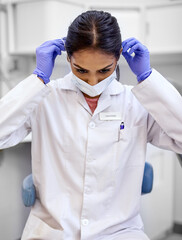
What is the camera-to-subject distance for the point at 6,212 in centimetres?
151

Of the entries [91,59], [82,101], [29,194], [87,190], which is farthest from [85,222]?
[91,59]

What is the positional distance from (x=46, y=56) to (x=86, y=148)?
1.18ft

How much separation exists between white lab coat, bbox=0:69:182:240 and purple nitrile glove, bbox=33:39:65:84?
0.04 metres

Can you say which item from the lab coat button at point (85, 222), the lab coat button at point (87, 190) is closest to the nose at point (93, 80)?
the lab coat button at point (87, 190)

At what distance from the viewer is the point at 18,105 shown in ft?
3.49

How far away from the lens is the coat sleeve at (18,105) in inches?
41.6

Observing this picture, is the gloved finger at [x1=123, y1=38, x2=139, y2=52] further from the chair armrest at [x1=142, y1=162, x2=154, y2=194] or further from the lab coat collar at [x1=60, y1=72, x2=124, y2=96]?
the chair armrest at [x1=142, y1=162, x2=154, y2=194]

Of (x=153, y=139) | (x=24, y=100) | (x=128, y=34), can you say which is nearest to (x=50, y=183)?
(x=24, y=100)

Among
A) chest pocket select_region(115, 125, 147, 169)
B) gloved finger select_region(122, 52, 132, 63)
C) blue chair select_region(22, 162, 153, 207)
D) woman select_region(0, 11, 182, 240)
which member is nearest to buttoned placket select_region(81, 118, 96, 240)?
woman select_region(0, 11, 182, 240)

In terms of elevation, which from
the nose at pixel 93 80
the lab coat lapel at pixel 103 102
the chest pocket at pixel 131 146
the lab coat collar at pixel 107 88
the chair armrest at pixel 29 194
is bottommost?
the chair armrest at pixel 29 194

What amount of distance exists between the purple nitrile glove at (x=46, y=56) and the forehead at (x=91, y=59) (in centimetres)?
11

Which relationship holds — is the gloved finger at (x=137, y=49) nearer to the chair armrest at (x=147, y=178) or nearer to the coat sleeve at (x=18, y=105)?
the coat sleeve at (x=18, y=105)

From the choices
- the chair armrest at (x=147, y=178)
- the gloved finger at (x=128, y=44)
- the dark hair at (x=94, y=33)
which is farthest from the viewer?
the chair armrest at (x=147, y=178)

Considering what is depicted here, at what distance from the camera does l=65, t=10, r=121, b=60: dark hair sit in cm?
98
